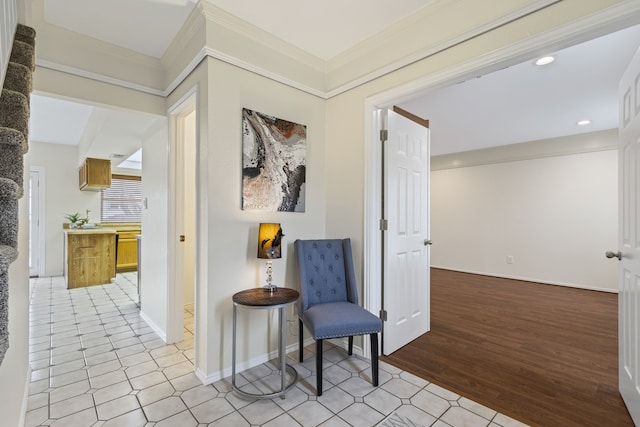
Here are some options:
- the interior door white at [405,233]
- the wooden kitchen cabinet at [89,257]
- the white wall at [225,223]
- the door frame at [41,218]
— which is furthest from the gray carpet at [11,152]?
the door frame at [41,218]

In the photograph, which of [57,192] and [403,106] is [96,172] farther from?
[403,106]

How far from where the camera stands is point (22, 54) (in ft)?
3.74

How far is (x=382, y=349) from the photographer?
2572 millimetres

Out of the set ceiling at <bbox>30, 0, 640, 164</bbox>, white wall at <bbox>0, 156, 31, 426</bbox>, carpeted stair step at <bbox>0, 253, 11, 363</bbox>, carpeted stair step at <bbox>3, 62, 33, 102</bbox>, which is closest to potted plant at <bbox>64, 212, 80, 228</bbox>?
ceiling at <bbox>30, 0, 640, 164</bbox>

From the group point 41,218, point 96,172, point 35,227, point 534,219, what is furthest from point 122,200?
point 534,219

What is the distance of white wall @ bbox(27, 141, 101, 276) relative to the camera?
5.84 metres

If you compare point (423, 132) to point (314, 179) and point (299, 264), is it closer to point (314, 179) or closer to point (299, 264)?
point (314, 179)

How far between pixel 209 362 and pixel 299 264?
36.8 inches

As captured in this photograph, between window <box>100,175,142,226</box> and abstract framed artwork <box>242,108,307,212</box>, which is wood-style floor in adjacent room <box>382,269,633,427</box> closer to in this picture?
abstract framed artwork <box>242,108,307,212</box>

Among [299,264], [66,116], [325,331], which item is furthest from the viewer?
[66,116]

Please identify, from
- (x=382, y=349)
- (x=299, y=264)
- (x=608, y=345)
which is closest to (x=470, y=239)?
(x=608, y=345)

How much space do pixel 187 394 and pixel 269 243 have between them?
1.12 m

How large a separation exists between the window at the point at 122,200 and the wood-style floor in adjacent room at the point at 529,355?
688 cm

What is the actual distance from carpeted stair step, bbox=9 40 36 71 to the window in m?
6.59
